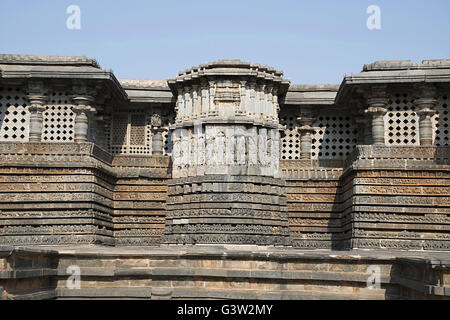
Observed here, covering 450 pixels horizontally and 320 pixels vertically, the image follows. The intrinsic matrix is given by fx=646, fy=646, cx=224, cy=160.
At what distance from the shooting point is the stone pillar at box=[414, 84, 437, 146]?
20.3 meters

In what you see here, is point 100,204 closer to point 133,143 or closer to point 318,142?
point 133,143

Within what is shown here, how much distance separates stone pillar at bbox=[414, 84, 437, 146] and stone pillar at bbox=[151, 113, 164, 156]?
29.6ft

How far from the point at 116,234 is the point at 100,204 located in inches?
63.7

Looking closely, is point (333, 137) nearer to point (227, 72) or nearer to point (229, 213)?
point (227, 72)

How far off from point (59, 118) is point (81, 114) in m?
0.91

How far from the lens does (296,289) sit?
38.9 feet

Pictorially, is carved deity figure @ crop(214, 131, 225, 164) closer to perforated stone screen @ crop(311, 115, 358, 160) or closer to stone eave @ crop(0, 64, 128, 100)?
stone eave @ crop(0, 64, 128, 100)

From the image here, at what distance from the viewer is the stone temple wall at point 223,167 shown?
1889 cm

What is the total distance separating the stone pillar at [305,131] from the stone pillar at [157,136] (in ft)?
16.7

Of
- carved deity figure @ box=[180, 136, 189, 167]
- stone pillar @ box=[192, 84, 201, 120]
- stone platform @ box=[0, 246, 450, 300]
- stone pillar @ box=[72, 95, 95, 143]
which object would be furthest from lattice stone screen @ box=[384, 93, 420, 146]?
stone pillar @ box=[72, 95, 95, 143]

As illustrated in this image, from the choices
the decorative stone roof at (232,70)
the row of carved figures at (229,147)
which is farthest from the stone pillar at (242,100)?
the row of carved figures at (229,147)

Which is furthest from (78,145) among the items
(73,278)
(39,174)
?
(73,278)

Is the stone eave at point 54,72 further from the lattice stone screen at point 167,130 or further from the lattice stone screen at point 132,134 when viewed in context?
the lattice stone screen at point 167,130

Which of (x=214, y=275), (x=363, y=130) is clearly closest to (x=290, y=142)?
(x=363, y=130)
